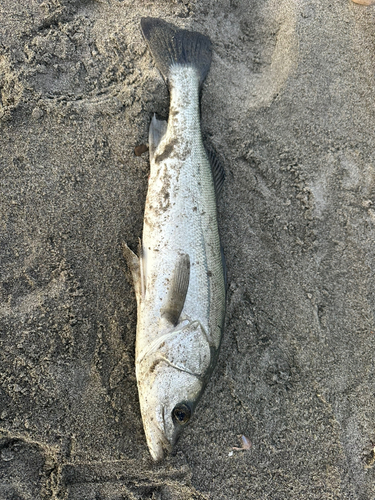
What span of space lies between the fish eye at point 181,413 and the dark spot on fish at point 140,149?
2.24 m

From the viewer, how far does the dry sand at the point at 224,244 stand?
296cm

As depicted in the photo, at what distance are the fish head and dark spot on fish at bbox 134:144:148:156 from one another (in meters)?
1.67

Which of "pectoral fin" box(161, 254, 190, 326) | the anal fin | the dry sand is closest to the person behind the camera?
"pectoral fin" box(161, 254, 190, 326)

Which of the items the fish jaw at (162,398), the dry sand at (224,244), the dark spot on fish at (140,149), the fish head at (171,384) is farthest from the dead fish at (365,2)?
the fish jaw at (162,398)

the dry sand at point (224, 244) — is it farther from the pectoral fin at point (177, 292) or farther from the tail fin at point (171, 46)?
the pectoral fin at point (177, 292)

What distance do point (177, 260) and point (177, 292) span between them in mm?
262

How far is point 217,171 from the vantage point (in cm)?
326

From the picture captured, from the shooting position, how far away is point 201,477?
300 cm

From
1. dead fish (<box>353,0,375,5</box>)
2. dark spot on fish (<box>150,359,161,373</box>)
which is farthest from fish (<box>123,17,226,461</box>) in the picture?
dead fish (<box>353,0,375,5</box>)

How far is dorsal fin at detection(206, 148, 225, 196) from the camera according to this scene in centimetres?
324

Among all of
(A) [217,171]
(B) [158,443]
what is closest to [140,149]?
(A) [217,171]

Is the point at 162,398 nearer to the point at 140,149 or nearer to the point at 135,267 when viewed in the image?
the point at 135,267

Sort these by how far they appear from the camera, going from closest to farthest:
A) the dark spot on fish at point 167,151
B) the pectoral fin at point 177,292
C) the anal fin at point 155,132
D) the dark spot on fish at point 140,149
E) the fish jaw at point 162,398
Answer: the fish jaw at point 162,398 < the pectoral fin at point 177,292 < the dark spot on fish at point 167,151 < the anal fin at point 155,132 < the dark spot on fish at point 140,149

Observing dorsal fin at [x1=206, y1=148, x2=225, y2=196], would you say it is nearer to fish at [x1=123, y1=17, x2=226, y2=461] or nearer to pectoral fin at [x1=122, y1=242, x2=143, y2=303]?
fish at [x1=123, y1=17, x2=226, y2=461]
